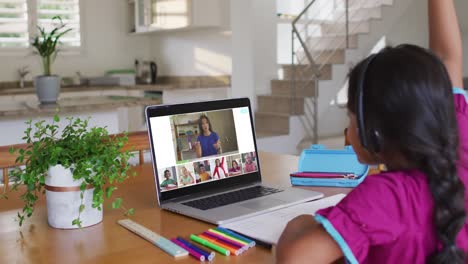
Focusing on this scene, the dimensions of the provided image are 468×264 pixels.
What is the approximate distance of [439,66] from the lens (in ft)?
2.59

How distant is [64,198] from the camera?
3.84 feet

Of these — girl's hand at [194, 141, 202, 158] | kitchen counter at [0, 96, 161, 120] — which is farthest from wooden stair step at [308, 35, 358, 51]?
girl's hand at [194, 141, 202, 158]

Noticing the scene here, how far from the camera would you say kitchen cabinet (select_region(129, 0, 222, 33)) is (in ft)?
16.3

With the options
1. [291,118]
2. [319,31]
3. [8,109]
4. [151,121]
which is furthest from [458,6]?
[151,121]

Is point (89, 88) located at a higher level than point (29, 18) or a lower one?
lower

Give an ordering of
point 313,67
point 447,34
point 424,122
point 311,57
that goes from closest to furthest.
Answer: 1. point 424,122
2. point 447,34
3. point 313,67
4. point 311,57

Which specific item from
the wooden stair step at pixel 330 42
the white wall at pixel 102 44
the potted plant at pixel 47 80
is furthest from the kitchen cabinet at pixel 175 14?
the wooden stair step at pixel 330 42

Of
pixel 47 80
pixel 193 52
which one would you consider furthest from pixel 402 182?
pixel 193 52

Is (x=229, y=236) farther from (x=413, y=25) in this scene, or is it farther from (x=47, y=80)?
(x=413, y=25)

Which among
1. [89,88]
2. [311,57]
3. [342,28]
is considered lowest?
[89,88]

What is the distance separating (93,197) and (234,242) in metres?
0.33

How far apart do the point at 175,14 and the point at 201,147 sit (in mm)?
3939

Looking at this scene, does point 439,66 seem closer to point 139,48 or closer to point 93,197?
point 93,197

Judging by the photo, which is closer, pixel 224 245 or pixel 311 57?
pixel 224 245
